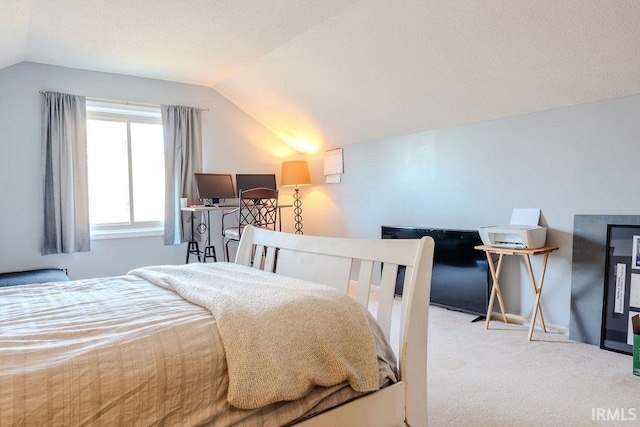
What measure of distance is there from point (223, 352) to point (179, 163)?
3.74 meters

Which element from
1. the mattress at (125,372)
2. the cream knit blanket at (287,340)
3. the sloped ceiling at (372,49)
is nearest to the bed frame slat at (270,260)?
the cream knit blanket at (287,340)

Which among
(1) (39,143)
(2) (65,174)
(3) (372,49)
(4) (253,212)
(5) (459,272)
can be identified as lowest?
(5) (459,272)

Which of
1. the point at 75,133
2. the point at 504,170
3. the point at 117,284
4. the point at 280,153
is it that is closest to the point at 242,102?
the point at 280,153

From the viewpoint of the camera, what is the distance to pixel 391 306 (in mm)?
1347

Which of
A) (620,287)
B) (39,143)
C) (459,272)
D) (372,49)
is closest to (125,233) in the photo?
(39,143)

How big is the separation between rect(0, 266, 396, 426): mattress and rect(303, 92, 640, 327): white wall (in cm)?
221

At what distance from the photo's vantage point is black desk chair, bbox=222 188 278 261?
4.01 metres

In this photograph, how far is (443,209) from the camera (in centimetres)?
362

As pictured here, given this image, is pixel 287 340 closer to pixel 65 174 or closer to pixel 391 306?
pixel 391 306

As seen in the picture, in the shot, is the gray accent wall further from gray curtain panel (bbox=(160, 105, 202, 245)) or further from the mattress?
gray curtain panel (bbox=(160, 105, 202, 245))

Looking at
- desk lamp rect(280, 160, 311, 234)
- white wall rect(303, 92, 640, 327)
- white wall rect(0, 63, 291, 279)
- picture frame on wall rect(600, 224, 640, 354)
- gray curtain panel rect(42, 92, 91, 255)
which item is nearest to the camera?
picture frame on wall rect(600, 224, 640, 354)

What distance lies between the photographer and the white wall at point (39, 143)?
366cm

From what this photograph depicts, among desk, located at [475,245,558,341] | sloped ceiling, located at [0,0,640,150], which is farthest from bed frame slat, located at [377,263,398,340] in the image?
sloped ceiling, located at [0,0,640,150]

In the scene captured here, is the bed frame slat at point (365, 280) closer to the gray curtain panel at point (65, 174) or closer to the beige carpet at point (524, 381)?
the beige carpet at point (524, 381)
